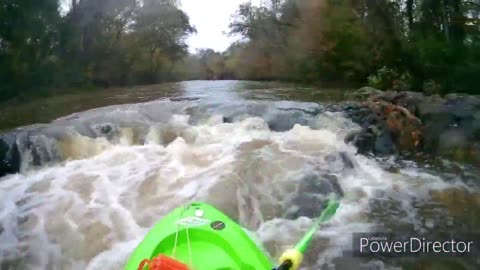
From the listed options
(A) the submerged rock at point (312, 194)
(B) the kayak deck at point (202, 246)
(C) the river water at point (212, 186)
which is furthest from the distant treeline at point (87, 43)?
(B) the kayak deck at point (202, 246)

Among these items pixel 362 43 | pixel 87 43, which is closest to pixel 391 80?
pixel 362 43

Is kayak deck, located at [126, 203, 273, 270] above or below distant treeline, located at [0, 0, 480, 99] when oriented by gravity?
below

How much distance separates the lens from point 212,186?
13.0ft

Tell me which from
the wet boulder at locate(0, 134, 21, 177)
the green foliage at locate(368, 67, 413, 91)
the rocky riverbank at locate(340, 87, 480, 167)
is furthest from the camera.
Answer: the green foliage at locate(368, 67, 413, 91)


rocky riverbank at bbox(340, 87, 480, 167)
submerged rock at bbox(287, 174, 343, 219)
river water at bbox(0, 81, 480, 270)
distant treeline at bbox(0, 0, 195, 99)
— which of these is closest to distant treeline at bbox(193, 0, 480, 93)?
rocky riverbank at bbox(340, 87, 480, 167)

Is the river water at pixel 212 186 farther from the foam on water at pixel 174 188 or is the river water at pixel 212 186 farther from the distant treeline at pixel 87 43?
the distant treeline at pixel 87 43

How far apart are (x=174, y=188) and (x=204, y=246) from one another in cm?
206

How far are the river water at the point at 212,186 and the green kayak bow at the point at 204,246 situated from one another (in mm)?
908

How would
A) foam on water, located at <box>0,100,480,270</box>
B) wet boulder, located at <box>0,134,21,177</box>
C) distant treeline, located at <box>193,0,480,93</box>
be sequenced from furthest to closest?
distant treeline, located at <box>193,0,480,93</box> < wet boulder, located at <box>0,134,21,177</box> < foam on water, located at <box>0,100,480,270</box>

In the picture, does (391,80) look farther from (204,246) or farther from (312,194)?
(204,246)

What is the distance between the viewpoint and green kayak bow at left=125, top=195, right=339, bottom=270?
193 cm

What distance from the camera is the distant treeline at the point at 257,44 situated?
886 centimetres

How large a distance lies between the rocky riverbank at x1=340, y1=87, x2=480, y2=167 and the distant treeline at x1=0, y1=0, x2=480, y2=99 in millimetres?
2057

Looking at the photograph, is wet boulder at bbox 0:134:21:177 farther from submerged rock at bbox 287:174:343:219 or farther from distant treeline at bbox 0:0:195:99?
distant treeline at bbox 0:0:195:99
